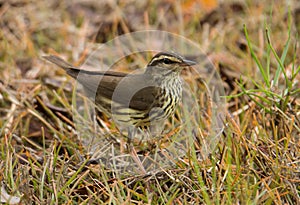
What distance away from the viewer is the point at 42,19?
5176mm

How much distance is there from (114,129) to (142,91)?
50 cm

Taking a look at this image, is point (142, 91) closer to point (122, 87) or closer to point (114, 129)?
point (122, 87)

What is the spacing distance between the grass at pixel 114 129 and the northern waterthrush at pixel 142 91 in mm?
295

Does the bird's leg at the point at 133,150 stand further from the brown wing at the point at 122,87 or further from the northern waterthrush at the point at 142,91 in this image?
the brown wing at the point at 122,87

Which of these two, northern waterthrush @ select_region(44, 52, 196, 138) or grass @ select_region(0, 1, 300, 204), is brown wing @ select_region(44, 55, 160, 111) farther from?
grass @ select_region(0, 1, 300, 204)

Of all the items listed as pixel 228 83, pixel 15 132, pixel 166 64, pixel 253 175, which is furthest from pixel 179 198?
pixel 228 83

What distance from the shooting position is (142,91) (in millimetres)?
3156

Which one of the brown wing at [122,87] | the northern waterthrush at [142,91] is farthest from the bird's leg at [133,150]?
the brown wing at [122,87]

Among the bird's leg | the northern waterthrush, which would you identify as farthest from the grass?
the northern waterthrush

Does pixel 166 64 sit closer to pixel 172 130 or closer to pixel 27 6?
pixel 172 130

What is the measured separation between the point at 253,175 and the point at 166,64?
2.61 ft

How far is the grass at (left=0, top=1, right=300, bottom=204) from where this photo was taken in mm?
2680

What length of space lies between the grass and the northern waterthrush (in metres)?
0.29

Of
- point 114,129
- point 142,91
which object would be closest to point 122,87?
point 142,91
